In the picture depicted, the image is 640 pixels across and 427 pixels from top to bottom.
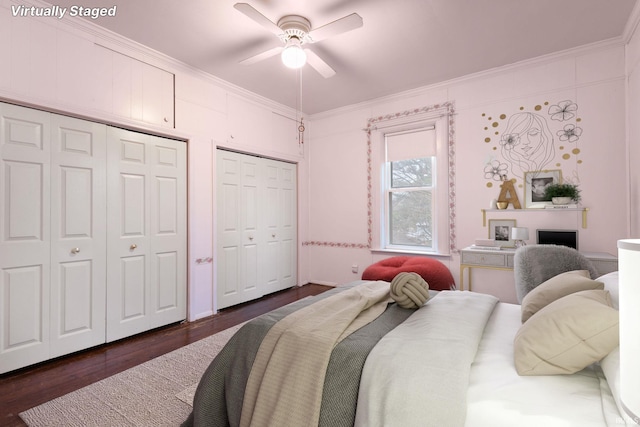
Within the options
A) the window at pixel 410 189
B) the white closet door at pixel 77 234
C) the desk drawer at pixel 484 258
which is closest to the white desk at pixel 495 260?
the desk drawer at pixel 484 258

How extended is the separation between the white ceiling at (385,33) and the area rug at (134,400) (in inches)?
110

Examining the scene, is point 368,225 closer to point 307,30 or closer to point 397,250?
point 397,250

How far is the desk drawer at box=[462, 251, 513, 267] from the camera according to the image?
327cm

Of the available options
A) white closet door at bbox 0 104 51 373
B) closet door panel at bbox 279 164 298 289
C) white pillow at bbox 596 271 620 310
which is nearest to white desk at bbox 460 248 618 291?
white pillow at bbox 596 271 620 310

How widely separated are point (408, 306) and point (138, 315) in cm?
264

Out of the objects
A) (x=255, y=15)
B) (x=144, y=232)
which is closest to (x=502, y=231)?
(x=255, y=15)

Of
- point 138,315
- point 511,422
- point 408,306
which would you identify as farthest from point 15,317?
point 511,422

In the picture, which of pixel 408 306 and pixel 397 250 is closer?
pixel 408 306

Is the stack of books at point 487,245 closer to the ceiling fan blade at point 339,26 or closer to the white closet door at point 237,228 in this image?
the ceiling fan blade at point 339,26

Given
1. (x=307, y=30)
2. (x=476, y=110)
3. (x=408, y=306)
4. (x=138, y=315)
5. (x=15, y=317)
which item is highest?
(x=307, y=30)

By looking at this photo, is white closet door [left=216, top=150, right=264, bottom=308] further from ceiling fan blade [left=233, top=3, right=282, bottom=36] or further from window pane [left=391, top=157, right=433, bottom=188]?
window pane [left=391, top=157, right=433, bottom=188]

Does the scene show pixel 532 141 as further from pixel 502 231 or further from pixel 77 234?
pixel 77 234

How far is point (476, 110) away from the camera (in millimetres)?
3779

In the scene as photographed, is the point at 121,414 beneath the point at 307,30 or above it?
beneath
